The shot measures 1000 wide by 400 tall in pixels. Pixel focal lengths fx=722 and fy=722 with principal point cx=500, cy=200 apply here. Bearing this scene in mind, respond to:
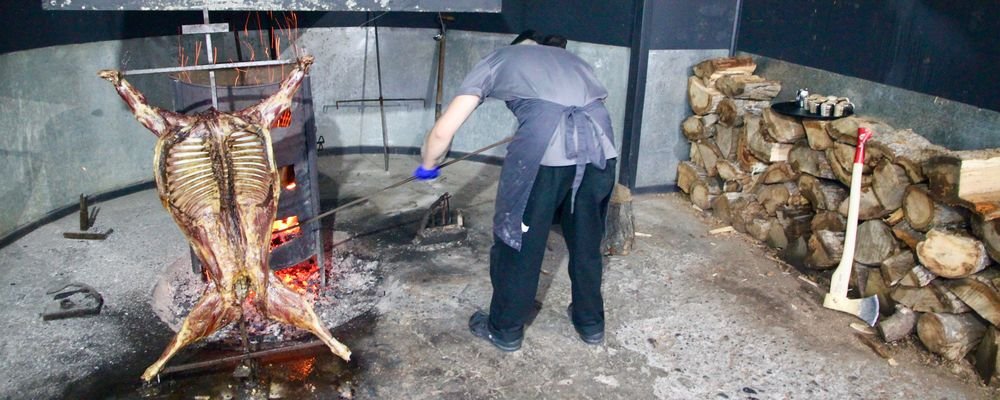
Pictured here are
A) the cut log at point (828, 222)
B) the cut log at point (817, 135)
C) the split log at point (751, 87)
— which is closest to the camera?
the cut log at point (828, 222)

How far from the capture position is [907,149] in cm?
426

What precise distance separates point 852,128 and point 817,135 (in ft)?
1.20

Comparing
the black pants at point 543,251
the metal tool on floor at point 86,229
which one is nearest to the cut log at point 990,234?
the black pants at point 543,251

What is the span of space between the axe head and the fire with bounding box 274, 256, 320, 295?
10.8 feet

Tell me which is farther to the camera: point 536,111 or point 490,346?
point 490,346

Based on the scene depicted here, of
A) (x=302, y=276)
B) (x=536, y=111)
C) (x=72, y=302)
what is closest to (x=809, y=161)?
(x=536, y=111)

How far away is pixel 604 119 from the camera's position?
382 cm

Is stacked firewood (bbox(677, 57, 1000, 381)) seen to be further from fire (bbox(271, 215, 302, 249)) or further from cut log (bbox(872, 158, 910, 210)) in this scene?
fire (bbox(271, 215, 302, 249))

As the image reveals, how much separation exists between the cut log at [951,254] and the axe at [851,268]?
1.56ft

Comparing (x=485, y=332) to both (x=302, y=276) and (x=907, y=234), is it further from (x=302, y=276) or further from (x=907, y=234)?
(x=907, y=234)

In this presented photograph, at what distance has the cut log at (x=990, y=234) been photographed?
143 inches

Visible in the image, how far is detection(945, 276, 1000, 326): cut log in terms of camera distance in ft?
12.1

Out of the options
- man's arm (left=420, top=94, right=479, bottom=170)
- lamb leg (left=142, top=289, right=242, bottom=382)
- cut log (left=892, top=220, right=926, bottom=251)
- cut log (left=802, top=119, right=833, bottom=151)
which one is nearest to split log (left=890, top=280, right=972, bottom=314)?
cut log (left=892, top=220, right=926, bottom=251)

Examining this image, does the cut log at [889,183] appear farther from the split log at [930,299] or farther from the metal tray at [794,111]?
the metal tray at [794,111]
